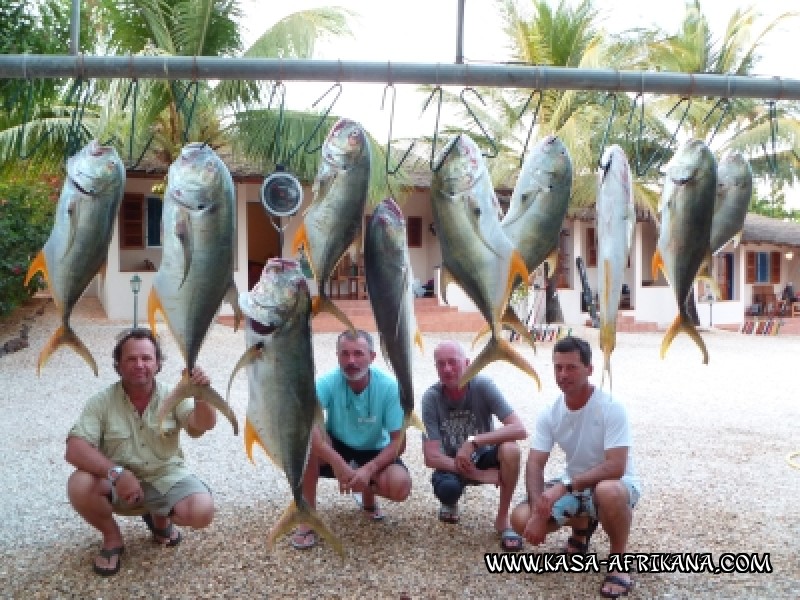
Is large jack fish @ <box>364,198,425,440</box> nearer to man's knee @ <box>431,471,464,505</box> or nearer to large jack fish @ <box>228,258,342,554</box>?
large jack fish @ <box>228,258,342,554</box>

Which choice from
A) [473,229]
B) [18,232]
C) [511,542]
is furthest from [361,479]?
[18,232]

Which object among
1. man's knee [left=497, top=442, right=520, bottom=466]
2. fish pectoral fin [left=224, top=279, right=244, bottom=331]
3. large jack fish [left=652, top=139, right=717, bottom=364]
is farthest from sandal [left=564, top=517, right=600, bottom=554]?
fish pectoral fin [left=224, top=279, right=244, bottom=331]

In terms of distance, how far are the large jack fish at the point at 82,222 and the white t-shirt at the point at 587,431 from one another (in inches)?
95.2

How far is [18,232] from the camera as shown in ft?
45.1

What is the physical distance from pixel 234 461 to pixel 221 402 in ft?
13.3

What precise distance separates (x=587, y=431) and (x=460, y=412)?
3.06 ft

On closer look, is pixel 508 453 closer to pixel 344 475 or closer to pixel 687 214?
pixel 344 475

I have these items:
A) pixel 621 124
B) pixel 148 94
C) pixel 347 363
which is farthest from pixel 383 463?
pixel 621 124

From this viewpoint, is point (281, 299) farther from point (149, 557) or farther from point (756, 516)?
point (756, 516)

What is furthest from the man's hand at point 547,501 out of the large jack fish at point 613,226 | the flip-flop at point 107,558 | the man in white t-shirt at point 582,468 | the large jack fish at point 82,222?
the large jack fish at point 82,222

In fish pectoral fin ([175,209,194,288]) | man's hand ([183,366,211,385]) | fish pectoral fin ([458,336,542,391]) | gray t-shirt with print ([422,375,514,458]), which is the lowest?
gray t-shirt with print ([422,375,514,458])

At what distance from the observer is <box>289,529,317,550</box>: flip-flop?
14.0ft

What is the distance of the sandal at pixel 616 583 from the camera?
3.74m

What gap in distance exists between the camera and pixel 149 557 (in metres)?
4.18
